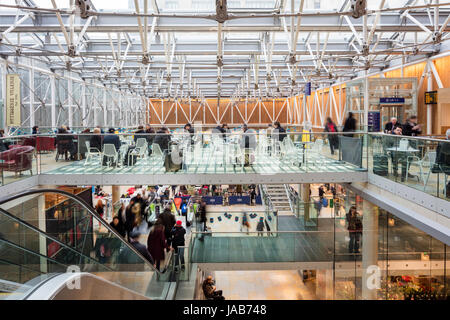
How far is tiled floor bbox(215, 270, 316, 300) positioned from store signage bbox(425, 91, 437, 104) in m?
8.56

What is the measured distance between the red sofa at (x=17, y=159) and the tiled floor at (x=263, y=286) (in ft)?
26.8

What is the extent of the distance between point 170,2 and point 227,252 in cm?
893

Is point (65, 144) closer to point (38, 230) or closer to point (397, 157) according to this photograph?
point (38, 230)

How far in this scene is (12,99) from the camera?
1391 centimetres

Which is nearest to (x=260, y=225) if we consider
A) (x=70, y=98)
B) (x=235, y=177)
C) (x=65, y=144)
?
(x=235, y=177)

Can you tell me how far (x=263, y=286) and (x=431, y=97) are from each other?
9.76 meters

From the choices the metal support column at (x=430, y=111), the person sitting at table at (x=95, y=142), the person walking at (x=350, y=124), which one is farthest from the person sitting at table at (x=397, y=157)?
the person sitting at table at (x=95, y=142)

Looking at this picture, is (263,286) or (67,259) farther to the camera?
(263,286)

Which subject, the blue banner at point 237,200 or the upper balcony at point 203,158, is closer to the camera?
the upper balcony at point 203,158

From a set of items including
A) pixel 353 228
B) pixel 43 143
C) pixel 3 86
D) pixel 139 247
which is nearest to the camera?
pixel 139 247

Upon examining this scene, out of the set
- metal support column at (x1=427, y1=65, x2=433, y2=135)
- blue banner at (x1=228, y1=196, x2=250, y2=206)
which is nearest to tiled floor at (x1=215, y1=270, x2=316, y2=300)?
blue banner at (x1=228, y1=196, x2=250, y2=206)

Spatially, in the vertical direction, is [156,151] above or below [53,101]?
below

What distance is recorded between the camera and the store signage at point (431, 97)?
1543cm

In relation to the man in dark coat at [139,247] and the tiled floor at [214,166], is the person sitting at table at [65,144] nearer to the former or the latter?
the tiled floor at [214,166]
